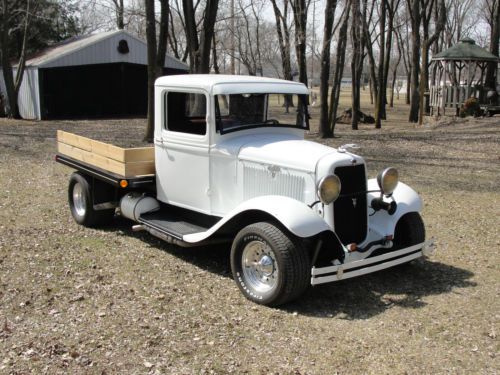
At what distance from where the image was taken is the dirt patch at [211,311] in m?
4.02

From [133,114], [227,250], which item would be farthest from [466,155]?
[133,114]

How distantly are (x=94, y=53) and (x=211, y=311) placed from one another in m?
23.2

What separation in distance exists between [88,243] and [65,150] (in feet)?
6.01

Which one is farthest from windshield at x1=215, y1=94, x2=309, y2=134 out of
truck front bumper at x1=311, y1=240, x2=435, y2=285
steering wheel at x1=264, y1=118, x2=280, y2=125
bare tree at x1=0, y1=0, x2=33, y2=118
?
bare tree at x1=0, y1=0, x2=33, y2=118

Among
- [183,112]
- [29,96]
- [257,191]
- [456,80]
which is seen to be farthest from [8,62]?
[257,191]

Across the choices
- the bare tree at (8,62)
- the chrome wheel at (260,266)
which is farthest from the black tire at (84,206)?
the bare tree at (8,62)

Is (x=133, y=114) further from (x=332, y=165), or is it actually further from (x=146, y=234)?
(x=332, y=165)

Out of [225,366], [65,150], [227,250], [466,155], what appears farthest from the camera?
[466,155]

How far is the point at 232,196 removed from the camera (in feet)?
19.0

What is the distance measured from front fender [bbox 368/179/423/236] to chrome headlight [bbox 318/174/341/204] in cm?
79

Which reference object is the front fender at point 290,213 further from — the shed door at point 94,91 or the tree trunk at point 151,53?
Result: the shed door at point 94,91

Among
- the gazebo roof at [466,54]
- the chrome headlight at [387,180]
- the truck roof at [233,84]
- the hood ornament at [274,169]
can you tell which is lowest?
the chrome headlight at [387,180]

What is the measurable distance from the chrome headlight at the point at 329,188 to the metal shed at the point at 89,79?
22.4 metres

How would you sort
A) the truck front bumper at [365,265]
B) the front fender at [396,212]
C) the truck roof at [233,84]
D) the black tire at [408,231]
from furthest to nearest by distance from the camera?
the truck roof at [233,84] → the black tire at [408,231] → the front fender at [396,212] → the truck front bumper at [365,265]
